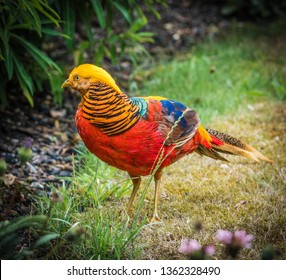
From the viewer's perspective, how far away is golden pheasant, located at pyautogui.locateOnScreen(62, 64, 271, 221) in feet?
8.71

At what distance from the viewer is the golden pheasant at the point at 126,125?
265cm

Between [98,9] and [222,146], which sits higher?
[98,9]

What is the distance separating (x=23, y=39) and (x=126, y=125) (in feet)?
4.73

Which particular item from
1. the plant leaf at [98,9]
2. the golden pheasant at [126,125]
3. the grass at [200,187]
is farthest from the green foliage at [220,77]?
the golden pheasant at [126,125]

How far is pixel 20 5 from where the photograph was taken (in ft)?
10.5

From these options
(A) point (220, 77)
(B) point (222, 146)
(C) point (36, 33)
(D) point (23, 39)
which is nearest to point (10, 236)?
(B) point (222, 146)

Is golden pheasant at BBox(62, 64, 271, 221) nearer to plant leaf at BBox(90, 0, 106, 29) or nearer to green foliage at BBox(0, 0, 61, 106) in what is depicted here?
green foliage at BBox(0, 0, 61, 106)

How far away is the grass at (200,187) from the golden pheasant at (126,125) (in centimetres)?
23

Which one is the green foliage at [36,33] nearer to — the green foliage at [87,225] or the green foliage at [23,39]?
the green foliage at [23,39]

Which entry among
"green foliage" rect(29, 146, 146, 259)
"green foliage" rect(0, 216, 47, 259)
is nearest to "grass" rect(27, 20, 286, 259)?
"green foliage" rect(29, 146, 146, 259)

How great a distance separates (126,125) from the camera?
2686mm

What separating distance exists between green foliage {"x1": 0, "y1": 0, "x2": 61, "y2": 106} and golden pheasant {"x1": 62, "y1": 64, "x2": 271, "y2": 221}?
667mm

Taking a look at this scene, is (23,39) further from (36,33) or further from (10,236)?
(10,236)

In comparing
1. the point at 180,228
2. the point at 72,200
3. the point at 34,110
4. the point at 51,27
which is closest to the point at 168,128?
the point at 180,228
